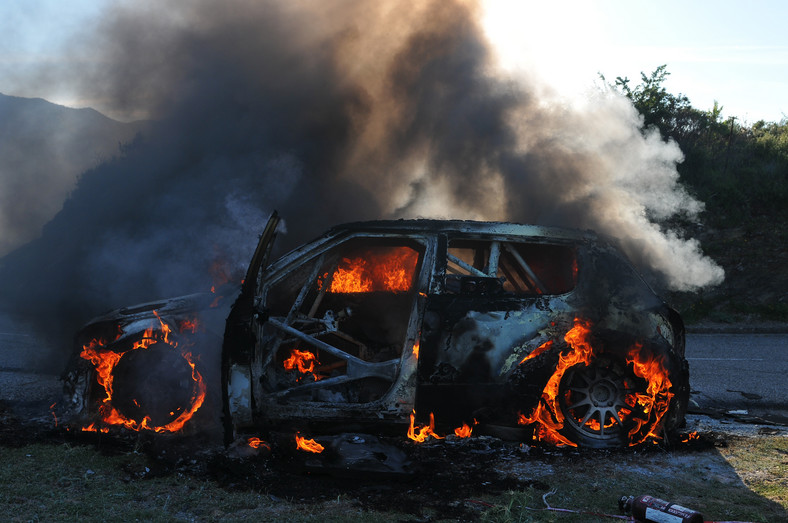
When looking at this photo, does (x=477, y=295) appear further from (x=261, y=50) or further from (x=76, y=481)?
(x=261, y=50)

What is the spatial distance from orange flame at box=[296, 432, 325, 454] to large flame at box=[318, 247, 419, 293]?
4.69ft

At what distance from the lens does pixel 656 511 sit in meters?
3.45

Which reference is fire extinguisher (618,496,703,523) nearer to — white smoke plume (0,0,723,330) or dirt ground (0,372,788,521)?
dirt ground (0,372,788,521)

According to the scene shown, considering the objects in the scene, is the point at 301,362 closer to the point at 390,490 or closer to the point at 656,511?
the point at 390,490

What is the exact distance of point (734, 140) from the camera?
64.0 ft

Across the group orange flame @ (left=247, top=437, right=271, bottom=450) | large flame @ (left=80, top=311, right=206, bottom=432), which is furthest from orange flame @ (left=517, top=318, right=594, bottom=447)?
large flame @ (left=80, top=311, right=206, bottom=432)

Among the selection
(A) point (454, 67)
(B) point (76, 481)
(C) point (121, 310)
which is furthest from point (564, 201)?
(B) point (76, 481)

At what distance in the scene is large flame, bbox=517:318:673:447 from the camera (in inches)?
185

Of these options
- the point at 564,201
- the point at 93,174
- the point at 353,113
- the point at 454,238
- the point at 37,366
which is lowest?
the point at 37,366

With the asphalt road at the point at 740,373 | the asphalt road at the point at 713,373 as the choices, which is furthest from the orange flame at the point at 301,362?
the asphalt road at the point at 740,373

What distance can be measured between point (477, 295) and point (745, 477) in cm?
217

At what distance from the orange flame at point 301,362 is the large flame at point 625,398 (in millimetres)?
1671

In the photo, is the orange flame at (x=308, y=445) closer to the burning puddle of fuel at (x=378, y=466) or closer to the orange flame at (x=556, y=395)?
the burning puddle of fuel at (x=378, y=466)

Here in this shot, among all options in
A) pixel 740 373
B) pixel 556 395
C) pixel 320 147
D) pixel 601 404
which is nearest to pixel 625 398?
pixel 601 404
